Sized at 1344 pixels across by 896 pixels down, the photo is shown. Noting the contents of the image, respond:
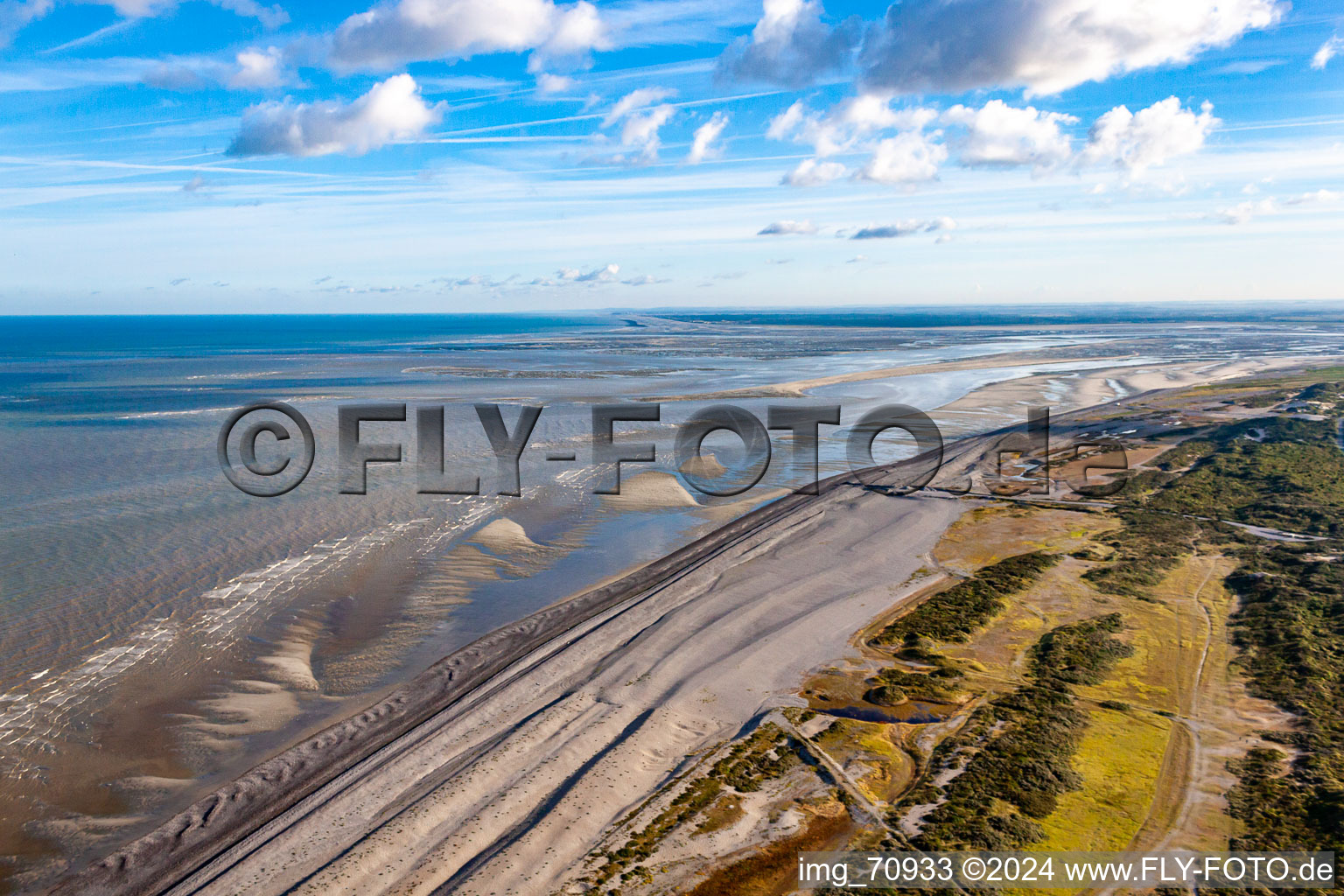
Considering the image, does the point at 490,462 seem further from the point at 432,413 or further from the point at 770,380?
the point at 770,380

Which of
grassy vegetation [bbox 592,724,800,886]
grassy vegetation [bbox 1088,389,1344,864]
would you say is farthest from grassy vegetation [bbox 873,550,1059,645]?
grassy vegetation [bbox 592,724,800,886]

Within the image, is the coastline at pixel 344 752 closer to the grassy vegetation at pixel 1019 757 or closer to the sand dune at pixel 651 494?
the grassy vegetation at pixel 1019 757

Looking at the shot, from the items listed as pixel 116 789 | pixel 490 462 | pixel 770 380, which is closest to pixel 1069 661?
pixel 116 789

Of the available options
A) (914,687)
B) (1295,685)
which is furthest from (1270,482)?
(914,687)

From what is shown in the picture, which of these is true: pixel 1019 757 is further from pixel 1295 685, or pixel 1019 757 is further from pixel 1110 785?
pixel 1295 685

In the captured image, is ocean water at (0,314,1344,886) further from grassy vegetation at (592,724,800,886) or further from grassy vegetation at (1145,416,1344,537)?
grassy vegetation at (1145,416,1344,537)

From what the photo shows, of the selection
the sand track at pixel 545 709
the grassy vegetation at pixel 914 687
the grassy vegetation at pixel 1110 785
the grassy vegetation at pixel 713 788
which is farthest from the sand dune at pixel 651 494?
the grassy vegetation at pixel 1110 785
